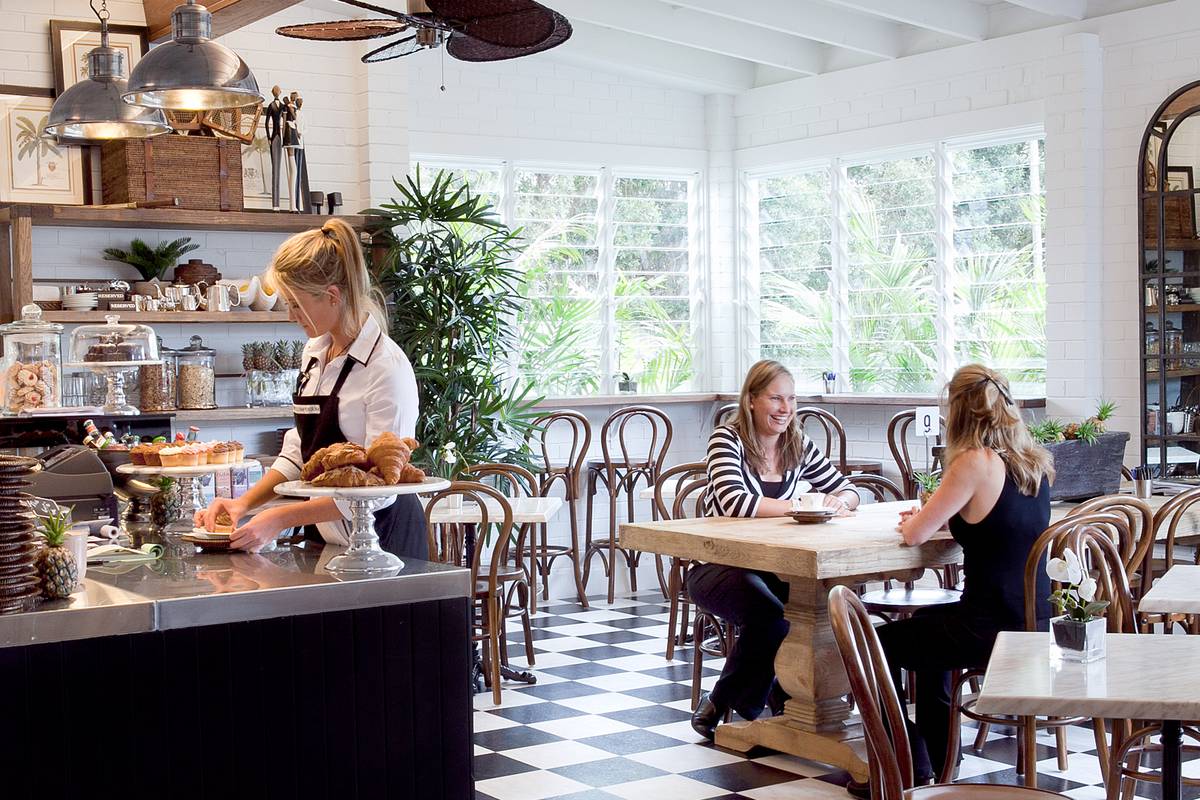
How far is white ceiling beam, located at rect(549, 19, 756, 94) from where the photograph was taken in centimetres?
887

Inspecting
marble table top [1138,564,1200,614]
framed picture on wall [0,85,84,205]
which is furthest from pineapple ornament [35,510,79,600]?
framed picture on wall [0,85,84,205]

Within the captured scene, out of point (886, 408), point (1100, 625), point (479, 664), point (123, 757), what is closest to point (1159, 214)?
point (886, 408)

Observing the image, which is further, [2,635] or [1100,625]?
[1100,625]

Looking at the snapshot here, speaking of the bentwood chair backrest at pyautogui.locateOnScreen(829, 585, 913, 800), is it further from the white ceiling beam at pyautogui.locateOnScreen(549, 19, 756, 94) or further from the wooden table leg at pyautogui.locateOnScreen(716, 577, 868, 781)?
the white ceiling beam at pyautogui.locateOnScreen(549, 19, 756, 94)

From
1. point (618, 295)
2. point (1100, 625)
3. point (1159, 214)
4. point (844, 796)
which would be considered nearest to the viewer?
point (1100, 625)

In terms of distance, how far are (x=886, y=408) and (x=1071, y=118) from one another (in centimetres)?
204

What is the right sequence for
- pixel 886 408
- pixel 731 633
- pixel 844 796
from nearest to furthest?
pixel 844 796 < pixel 731 633 < pixel 886 408

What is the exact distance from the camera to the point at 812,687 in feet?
15.2

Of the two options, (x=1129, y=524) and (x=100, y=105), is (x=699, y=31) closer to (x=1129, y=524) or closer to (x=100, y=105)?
(x=100, y=105)

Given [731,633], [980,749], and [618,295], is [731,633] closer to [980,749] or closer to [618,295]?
[980,749]

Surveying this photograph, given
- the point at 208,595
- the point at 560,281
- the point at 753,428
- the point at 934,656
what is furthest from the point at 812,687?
the point at 560,281

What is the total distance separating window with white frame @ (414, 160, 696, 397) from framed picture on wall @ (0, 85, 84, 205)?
240cm

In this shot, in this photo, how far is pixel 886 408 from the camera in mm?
8648

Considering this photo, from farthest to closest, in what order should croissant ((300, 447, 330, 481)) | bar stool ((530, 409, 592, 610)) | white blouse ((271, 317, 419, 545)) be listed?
bar stool ((530, 409, 592, 610)) → white blouse ((271, 317, 419, 545)) → croissant ((300, 447, 330, 481))
